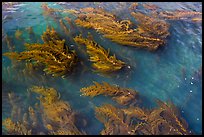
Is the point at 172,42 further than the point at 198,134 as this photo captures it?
Yes

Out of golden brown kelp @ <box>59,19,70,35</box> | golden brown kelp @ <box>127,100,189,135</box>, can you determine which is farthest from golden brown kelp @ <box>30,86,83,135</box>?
golden brown kelp @ <box>59,19,70,35</box>

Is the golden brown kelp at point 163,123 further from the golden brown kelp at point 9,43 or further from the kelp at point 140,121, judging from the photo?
the golden brown kelp at point 9,43

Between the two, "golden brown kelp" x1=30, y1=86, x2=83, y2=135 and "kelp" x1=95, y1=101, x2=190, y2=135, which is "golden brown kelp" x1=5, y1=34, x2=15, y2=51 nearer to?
"golden brown kelp" x1=30, y1=86, x2=83, y2=135

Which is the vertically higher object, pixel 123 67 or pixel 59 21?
pixel 59 21

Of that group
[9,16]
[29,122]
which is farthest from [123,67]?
[9,16]

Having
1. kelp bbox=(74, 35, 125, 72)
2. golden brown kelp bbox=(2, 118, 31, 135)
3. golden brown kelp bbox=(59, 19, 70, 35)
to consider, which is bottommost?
golden brown kelp bbox=(2, 118, 31, 135)

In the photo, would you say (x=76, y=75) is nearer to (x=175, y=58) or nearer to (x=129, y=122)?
(x=129, y=122)

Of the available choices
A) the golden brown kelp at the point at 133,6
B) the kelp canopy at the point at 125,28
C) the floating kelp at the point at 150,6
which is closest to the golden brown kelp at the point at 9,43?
the kelp canopy at the point at 125,28
